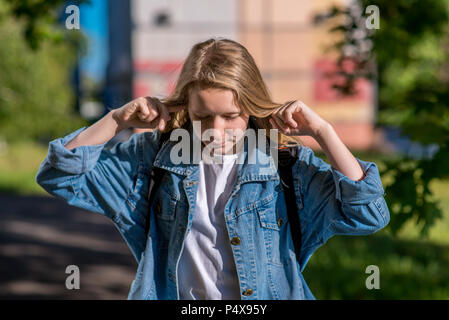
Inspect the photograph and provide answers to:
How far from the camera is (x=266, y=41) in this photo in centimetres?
2197

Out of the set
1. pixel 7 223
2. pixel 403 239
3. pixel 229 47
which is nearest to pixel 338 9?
pixel 229 47

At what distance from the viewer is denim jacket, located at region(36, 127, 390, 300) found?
6.15ft

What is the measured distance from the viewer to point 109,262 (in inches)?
249

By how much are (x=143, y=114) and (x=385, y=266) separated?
429cm

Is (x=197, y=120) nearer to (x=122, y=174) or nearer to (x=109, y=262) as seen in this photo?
(x=122, y=174)

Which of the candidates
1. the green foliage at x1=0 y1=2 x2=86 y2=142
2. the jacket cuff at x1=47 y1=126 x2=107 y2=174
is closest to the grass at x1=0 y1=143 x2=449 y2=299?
the jacket cuff at x1=47 y1=126 x2=107 y2=174

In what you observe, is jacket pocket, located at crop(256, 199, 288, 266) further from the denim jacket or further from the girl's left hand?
the girl's left hand

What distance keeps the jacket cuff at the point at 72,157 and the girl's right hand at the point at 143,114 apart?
135 millimetres

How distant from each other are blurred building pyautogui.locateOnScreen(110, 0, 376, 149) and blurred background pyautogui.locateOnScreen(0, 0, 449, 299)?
54 mm

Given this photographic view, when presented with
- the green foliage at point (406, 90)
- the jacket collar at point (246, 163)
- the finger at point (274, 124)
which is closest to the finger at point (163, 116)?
the jacket collar at point (246, 163)

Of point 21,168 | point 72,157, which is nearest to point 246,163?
point 72,157

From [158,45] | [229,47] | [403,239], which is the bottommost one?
[403,239]

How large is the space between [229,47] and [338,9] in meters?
2.58
